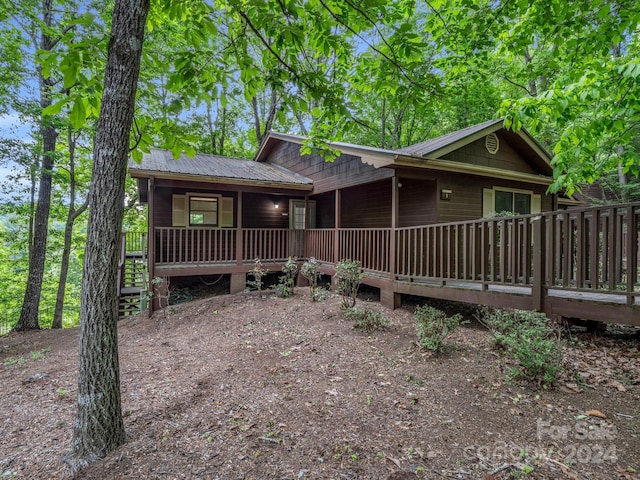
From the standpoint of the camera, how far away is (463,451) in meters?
2.54

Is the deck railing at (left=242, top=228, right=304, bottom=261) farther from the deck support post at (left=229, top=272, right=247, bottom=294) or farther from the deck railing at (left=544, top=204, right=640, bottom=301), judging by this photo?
the deck railing at (left=544, top=204, right=640, bottom=301)

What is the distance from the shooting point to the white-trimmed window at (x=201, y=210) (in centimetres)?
1050

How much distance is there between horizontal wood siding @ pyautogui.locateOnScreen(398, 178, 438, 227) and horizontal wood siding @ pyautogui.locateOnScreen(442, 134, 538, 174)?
927 mm

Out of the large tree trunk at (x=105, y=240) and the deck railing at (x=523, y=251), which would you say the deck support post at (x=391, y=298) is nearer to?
the deck railing at (x=523, y=251)

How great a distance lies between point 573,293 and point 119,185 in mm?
5449

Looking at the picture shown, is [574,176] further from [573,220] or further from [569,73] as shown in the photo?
[573,220]

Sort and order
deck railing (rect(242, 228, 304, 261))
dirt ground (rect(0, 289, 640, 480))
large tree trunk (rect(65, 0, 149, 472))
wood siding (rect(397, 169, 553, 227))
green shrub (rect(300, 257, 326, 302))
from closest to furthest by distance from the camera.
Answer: dirt ground (rect(0, 289, 640, 480)) < large tree trunk (rect(65, 0, 149, 472)) < green shrub (rect(300, 257, 326, 302)) < wood siding (rect(397, 169, 553, 227)) < deck railing (rect(242, 228, 304, 261))

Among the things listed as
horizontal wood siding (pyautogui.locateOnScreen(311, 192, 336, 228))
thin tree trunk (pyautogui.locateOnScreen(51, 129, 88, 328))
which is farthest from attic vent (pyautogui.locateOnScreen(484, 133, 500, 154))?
thin tree trunk (pyautogui.locateOnScreen(51, 129, 88, 328))

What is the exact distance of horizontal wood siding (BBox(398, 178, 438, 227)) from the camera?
805 cm

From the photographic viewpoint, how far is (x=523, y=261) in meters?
4.54

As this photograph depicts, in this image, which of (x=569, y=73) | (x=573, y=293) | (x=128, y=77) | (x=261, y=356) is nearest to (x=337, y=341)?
(x=261, y=356)

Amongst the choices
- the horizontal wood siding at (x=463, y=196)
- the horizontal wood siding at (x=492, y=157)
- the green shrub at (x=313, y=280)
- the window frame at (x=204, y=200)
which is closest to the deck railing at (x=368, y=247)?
the green shrub at (x=313, y=280)

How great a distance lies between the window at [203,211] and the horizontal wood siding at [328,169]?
343 centimetres

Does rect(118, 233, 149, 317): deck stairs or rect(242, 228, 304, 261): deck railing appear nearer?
rect(118, 233, 149, 317): deck stairs
